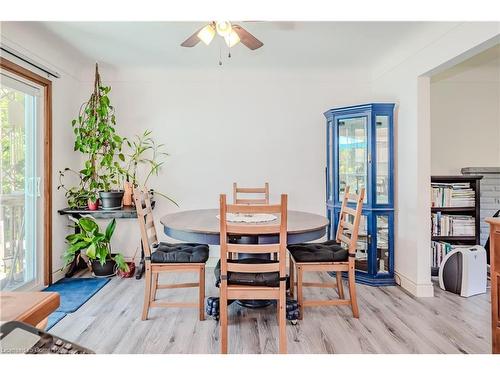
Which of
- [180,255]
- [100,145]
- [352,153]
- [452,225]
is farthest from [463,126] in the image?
[100,145]

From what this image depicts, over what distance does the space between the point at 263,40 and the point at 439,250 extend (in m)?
2.79

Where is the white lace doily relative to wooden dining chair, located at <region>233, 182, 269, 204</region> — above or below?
below

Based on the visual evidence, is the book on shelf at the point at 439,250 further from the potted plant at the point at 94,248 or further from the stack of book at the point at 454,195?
the potted plant at the point at 94,248

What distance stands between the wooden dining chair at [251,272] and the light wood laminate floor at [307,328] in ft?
0.85

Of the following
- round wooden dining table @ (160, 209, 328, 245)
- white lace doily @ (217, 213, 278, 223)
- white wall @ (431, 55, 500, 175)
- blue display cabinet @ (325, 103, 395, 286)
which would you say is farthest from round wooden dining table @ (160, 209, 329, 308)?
white wall @ (431, 55, 500, 175)

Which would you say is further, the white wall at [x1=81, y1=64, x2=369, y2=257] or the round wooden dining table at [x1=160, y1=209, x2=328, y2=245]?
the white wall at [x1=81, y1=64, x2=369, y2=257]

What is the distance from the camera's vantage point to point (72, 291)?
10.4ft

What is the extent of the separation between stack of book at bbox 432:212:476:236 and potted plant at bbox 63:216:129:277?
3.33 m

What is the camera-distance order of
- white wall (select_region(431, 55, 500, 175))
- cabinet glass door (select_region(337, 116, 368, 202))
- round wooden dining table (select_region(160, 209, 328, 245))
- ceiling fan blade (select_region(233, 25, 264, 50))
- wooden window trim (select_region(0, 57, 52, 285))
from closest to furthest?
round wooden dining table (select_region(160, 209, 328, 245)) < ceiling fan blade (select_region(233, 25, 264, 50)) < wooden window trim (select_region(0, 57, 52, 285)) < cabinet glass door (select_region(337, 116, 368, 202)) < white wall (select_region(431, 55, 500, 175))

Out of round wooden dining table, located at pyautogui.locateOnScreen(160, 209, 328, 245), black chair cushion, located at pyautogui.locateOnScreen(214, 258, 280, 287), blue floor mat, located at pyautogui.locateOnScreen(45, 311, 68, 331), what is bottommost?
blue floor mat, located at pyautogui.locateOnScreen(45, 311, 68, 331)

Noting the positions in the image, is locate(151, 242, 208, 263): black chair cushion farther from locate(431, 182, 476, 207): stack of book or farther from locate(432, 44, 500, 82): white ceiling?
locate(432, 44, 500, 82): white ceiling

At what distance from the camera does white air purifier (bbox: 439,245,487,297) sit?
3088 mm

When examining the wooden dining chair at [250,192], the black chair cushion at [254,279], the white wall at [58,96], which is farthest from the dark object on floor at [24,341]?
the white wall at [58,96]
